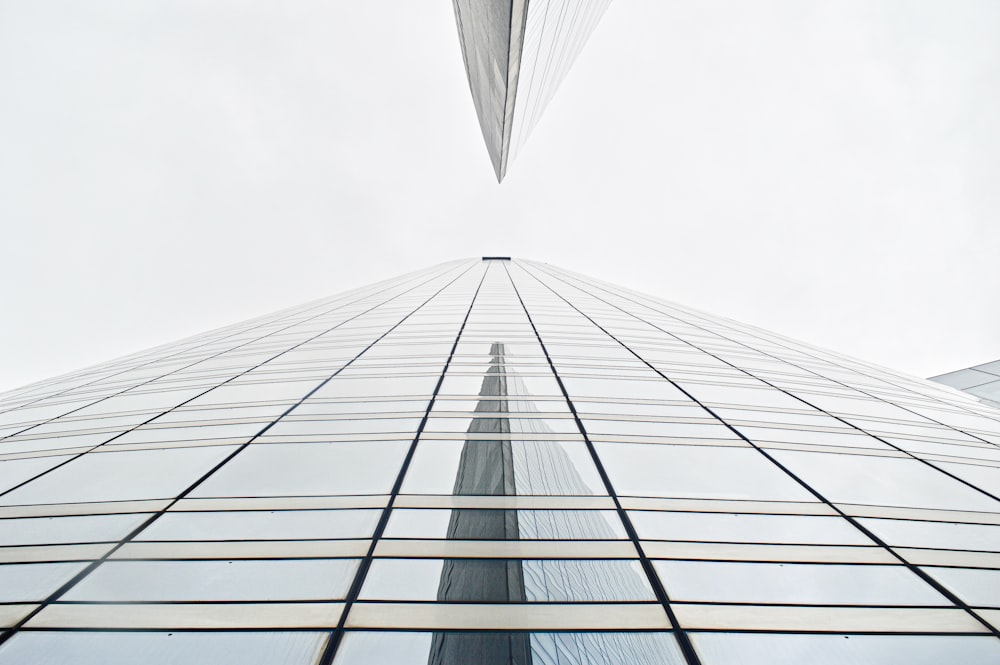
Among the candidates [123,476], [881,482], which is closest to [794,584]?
[881,482]

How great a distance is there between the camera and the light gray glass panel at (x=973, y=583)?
5.00 m

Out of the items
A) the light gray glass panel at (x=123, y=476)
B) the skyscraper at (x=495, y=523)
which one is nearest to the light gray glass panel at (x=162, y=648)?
the skyscraper at (x=495, y=523)

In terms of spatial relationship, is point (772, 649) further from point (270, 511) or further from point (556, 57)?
point (556, 57)

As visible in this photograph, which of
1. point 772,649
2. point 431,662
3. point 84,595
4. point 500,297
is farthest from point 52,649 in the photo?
point 500,297

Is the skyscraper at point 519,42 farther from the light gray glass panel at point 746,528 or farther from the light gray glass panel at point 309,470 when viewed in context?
the light gray glass panel at point 746,528

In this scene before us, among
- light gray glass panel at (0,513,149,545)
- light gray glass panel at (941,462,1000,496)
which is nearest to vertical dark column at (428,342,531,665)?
light gray glass panel at (0,513,149,545)

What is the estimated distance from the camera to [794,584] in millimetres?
5031

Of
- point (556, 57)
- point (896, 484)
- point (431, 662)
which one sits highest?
point (556, 57)

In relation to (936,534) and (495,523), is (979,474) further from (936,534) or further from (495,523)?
(495,523)

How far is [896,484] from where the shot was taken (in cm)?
763

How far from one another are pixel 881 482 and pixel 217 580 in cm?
903

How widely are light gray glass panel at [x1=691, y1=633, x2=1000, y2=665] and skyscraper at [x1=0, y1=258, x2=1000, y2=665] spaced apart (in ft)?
0.07

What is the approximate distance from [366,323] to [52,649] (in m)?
16.5

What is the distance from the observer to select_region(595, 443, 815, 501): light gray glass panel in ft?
22.3
